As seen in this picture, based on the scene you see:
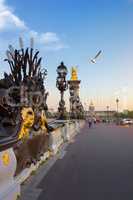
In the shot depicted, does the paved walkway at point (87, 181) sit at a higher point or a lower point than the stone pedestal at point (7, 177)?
lower

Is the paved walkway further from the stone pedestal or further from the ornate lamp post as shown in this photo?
the ornate lamp post

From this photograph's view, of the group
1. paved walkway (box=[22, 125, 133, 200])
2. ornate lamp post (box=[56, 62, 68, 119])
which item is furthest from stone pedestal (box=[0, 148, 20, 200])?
ornate lamp post (box=[56, 62, 68, 119])

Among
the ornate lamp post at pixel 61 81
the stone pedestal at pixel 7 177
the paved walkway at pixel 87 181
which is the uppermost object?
the ornate lamp post at pixel 61 81

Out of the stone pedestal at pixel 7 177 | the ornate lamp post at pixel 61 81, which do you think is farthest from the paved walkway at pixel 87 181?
the ornate lamp post at pixel 61 81

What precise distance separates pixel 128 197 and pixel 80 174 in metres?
3.20

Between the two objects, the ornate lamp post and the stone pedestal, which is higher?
the ornate lamp post

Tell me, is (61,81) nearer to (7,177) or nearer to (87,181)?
(87,181)

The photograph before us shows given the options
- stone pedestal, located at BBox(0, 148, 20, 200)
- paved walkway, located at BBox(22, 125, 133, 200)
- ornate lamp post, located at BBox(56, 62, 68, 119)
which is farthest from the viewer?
ornate lamp post, located at BBox(56, 62, 68, 119)

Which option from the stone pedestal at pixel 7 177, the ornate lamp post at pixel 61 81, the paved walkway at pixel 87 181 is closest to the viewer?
the stone pedestal at pixel 7 177

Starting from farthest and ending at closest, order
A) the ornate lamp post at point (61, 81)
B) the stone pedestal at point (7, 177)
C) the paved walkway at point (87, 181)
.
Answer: the ornate lamp post at point (61, 81) → the paved walkway at point (87, 181) → the stone pedestal at point (7, 177)

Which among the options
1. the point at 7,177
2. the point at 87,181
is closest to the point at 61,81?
the point at 87,181

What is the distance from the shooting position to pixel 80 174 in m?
11.0

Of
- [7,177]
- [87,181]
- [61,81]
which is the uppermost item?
[61,81]

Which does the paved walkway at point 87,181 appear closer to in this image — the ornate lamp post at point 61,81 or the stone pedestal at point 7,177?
the stone pedestal at point 7,177
